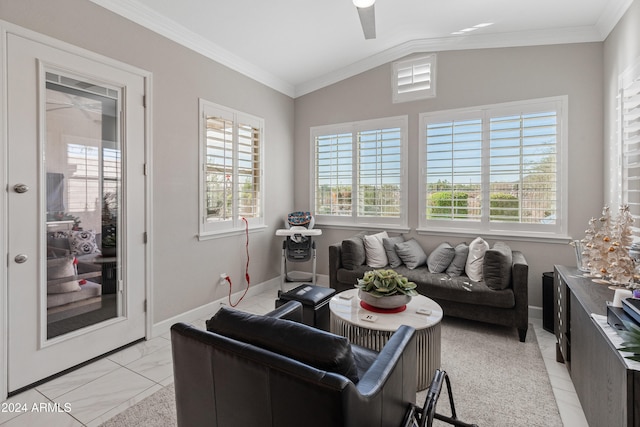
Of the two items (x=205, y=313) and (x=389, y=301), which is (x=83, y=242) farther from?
(x=389, y=301)

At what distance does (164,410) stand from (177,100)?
2709 mm

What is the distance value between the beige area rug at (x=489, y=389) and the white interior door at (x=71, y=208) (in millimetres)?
891

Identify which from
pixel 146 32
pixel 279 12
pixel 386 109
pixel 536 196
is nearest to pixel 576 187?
pixel 536 196

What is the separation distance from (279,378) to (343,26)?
349 cm

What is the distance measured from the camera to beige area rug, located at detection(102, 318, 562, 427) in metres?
1.95

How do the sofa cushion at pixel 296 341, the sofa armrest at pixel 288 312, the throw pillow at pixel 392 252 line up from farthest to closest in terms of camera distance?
the throw pillow at pixel 392 252
the sofa armrest at pixel 288 312
the sofa cushion at pixel 296 341

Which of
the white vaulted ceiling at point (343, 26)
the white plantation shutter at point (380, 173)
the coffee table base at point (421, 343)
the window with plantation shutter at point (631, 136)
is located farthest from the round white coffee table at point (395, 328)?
the white vaulted ceiling at point (343, 26)

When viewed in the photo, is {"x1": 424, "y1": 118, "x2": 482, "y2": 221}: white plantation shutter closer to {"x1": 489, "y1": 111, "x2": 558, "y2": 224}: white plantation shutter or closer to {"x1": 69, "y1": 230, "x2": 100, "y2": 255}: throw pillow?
{"x1": 489, "y1": 111, "x2": 558, "y2": 224}: white plantation shutter

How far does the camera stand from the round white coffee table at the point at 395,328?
2.14 meters

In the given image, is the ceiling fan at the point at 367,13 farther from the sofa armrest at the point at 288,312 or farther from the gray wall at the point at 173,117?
the sofa armrest at the point at 288,312

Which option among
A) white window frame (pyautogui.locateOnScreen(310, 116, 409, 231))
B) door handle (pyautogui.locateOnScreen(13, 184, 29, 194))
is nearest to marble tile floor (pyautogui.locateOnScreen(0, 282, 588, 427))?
door handle (pyautogui.locateOnScreen(13, 184, 29, 194))

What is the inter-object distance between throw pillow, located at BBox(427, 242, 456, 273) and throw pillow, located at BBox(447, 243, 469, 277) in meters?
0.05

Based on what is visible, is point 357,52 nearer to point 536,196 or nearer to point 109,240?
point 536,196

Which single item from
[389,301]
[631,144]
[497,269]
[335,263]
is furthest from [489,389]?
[631,144]
